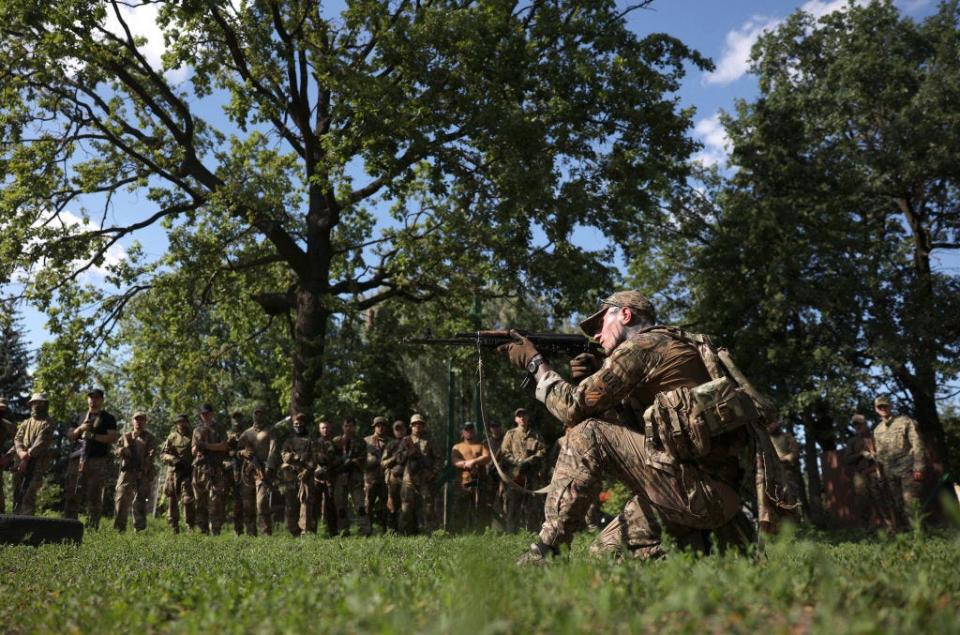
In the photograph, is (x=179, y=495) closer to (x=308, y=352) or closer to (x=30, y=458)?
(x=30, y=458)

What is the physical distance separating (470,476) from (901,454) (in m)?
8.49

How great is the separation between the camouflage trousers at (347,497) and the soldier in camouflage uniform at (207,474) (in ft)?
8.07

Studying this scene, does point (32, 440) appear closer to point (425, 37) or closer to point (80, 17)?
point (80, 17)

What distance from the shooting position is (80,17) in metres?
19.2

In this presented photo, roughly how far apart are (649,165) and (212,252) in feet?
39.4

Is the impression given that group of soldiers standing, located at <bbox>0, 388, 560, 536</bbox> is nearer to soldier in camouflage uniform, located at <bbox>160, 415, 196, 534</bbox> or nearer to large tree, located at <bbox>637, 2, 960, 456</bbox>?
soldier in camouflage uniform, located at <bbox>160, 415, 196, 534</bbox>

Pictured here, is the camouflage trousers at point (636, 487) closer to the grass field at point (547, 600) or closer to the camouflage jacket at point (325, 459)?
the grass field at point (547, 600)

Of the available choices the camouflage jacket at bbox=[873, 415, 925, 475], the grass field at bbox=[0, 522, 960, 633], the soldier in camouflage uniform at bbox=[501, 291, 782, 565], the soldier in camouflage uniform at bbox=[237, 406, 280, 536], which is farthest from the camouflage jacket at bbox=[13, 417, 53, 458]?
the camouflage jacket at bbox=[873, 415, 925, 475]

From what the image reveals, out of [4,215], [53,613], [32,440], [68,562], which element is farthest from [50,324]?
[53,613]

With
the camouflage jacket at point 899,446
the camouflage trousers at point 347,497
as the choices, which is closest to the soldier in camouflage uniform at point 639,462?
the camouflage trousers at point 347,497

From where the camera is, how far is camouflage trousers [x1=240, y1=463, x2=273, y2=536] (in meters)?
16.1

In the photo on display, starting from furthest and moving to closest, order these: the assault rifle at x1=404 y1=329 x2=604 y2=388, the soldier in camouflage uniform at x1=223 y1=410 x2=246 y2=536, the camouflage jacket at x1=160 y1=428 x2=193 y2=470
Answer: the camouflage jacket at x1=160 y1=428 x2=193 y2=470
the soldier in camouflage uniform at x1=223 y1=410 x2=246 y2=536
the assault rifle at x1=404 y1=329 x2=604 y2=388

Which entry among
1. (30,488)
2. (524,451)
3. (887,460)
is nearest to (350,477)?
(524,451)

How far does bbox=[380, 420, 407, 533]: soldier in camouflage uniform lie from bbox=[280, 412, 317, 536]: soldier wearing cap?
155 centimetres
